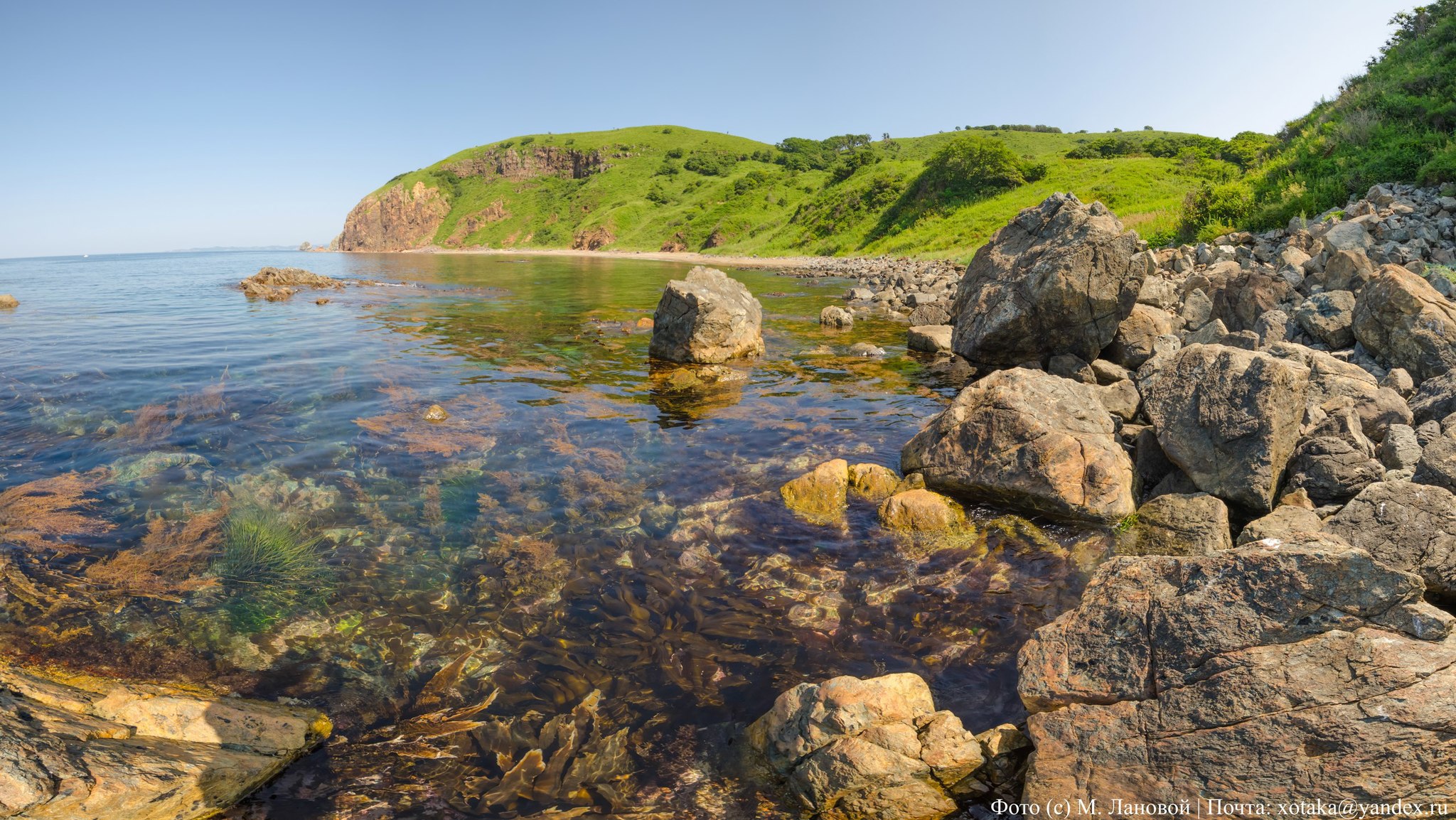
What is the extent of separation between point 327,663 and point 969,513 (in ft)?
29.5

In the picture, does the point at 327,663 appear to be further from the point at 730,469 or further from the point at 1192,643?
the point at 1192,643

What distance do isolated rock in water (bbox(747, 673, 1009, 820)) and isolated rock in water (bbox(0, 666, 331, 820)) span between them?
14.3ft

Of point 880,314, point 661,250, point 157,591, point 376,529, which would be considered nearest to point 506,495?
point 376,529

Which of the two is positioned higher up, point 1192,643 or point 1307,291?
point 1307,291

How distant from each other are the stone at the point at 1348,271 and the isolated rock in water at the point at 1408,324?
2.71m

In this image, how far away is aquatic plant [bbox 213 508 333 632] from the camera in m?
7.89

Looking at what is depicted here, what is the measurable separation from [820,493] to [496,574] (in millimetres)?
5198

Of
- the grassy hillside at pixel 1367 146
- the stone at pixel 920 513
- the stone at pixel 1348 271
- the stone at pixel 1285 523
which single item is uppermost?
the grassy hillside at pixel 1367 146

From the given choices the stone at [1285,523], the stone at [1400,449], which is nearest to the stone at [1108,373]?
the stone at [1400,449]

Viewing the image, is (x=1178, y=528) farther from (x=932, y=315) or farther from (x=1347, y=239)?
(x=932, y=315)

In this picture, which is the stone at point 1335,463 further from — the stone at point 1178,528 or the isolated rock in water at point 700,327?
the isolated rock in water at point 700,327

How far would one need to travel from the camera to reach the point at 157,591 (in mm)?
8109

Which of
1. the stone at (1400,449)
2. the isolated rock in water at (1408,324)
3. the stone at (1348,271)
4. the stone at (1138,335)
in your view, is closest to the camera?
the stone at (1400,449)

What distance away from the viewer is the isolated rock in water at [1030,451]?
9703mm
